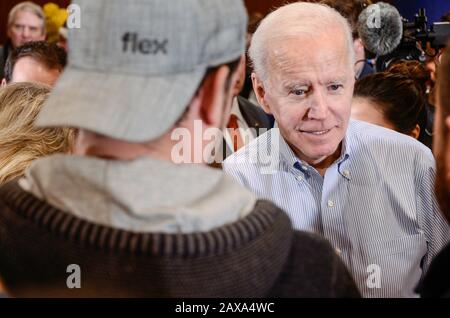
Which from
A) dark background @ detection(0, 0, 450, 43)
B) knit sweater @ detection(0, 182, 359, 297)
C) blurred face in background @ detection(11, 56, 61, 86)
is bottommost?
knit sweater @ detection(0, 182, 359, 297)

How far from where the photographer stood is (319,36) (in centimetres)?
166

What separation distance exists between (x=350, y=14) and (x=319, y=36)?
117 cm

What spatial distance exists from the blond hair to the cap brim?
0.82 m

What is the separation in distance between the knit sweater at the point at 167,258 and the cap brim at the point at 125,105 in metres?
0.12

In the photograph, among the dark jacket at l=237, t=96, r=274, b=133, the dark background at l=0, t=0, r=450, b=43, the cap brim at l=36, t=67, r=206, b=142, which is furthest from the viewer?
the dark background at l=0, t=0, r=450, b=43

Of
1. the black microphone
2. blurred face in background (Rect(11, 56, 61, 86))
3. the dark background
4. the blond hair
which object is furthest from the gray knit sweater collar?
the dark background

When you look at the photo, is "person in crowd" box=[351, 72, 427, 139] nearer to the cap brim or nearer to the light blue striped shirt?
the light blue striped shirt

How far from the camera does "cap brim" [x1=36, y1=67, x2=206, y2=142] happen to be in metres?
0.75

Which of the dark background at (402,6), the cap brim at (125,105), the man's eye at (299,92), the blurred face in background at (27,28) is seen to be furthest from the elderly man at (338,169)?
the blurred face in background at (27,28)

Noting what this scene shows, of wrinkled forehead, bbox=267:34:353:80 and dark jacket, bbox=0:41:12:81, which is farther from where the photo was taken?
dark jacket, bbox=0:41:12:81

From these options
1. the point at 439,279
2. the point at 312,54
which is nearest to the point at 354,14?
the point at 312,54

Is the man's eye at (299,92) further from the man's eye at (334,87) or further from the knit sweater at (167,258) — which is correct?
the knit sweater at (167,258)

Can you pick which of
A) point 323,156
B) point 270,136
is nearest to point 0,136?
point 270,136

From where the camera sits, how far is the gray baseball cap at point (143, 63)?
0.76m
